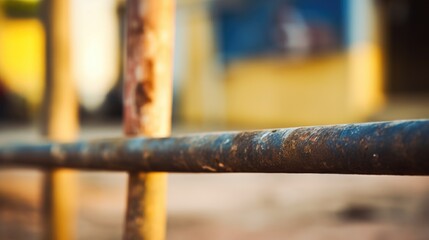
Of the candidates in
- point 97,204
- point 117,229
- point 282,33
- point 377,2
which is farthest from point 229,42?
point 117,229

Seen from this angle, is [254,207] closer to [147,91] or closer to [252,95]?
[147,91]

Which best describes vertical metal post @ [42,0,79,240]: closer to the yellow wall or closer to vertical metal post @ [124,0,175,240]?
vertical metal post @ [124,0,175,240]

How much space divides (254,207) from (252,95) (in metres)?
5.25

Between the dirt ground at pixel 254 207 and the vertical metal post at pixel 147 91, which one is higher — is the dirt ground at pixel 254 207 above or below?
below

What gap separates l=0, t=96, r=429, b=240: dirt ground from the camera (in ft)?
6.90

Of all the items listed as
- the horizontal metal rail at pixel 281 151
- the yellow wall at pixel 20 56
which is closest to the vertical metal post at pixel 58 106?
the horizontal metal rail at pixel 281 151

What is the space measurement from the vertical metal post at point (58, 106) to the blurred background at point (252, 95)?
0.12 ft

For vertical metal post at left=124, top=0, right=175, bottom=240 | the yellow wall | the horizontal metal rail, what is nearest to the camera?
the horizontal metal rail

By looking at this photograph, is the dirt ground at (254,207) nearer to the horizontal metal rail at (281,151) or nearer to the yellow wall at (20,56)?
the horizontal metal rail at (281,151)

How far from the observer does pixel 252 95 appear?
7875mm

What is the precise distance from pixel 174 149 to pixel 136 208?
0.18 meters

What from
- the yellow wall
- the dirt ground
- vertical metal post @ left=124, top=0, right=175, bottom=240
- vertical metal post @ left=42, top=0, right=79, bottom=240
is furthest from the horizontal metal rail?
the yellow wall

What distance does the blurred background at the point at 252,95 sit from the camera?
7.54 ft

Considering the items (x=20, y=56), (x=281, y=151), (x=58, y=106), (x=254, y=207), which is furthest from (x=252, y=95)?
(x=281, y=151)
